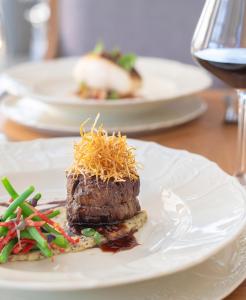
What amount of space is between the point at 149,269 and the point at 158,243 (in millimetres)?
176

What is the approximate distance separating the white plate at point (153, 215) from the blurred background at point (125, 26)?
1590 millimetres

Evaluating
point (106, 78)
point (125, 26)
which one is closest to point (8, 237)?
point (106, 78)

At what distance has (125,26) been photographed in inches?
117

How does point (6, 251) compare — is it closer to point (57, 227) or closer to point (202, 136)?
point (57, 227)

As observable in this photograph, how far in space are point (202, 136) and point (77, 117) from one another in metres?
0.39

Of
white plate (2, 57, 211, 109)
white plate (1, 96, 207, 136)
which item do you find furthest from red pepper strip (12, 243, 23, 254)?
white plate (2, 57, 211, 109)

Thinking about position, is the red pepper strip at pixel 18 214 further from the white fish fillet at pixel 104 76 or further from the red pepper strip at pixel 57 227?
the white fish fillet at pixel 104 76

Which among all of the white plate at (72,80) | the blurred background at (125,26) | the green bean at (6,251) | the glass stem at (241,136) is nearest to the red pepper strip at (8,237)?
the green bean at (6,251)

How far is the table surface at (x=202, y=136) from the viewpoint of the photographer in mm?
1582

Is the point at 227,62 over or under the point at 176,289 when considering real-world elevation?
over

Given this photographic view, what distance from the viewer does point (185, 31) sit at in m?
2.88

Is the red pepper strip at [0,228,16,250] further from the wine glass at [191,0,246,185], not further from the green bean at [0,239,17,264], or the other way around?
the wine glass at [191,0,246,185]

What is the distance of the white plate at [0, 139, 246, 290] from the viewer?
0.85 metres

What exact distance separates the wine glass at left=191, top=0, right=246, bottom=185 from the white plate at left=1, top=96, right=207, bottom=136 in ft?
1.42
